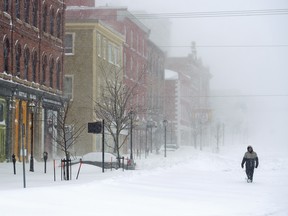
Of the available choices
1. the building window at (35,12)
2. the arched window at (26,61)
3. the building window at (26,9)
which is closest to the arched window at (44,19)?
the building window at (35,12)

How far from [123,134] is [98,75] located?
869cm

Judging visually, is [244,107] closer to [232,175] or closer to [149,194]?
[232,175]

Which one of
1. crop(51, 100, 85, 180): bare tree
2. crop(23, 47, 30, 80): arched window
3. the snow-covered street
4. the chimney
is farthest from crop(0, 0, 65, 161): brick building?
the chimney

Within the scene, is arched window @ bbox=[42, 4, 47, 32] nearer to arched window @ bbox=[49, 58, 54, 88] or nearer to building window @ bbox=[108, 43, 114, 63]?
arched window @ bbox=[49, 58, 54, 88]

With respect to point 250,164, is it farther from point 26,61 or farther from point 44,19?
point 44,19

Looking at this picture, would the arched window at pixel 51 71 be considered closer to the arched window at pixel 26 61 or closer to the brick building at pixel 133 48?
the arched window at pixel 26 61

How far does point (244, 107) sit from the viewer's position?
189625mm

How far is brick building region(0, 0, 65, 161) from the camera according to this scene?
116ft

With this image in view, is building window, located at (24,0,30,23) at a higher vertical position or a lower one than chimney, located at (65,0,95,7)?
lower

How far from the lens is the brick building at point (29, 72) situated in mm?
35219

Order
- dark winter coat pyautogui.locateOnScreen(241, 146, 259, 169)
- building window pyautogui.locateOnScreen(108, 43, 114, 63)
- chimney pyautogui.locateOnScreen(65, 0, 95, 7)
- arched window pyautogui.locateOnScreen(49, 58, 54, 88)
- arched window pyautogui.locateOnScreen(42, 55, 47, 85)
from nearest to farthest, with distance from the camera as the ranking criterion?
dark winter coat pyautogui.locateOnScreen(241, 146, 259, 169) < arched window pyautogui.locateOnScreen(42, 55, 47, 85) < arched window pyautogui.locateOnScreen(49, 58, 54, 88) < building window pyautogui.locateOnScreen(108, 43, 114, 63) < chimney pyautogui.locateOnScreen(65, 0, 95, 7)

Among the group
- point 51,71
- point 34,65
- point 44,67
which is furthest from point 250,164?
point 51,71

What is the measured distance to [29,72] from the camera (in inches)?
1540

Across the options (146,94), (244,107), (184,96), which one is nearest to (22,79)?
(146,94)
